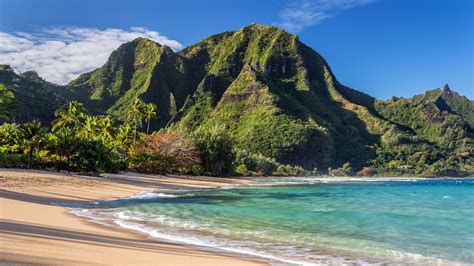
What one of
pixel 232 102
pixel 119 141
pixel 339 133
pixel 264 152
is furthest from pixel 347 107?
pixel 119 141

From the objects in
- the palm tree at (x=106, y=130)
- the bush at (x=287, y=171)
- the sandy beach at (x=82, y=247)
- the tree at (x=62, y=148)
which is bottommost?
the bush at (x=287, y=171)

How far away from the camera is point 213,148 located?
66.4m

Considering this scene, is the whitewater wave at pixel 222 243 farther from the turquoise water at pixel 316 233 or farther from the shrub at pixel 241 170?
the shrub at pixel 241 170

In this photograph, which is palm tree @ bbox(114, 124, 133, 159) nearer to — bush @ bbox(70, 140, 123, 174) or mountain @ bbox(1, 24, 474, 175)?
bush @ bbox(70, 140, 123, 174)

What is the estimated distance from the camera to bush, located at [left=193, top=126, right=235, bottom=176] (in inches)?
2606

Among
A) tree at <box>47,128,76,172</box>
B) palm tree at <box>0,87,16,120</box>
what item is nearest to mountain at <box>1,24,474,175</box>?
tree at <box>47,128,76,172</box>

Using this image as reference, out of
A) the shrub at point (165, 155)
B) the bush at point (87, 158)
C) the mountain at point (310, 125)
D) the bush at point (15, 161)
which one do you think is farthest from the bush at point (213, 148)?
the mountain at point (310, 125)

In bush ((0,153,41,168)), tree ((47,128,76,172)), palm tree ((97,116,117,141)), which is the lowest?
bush ((0,153,41,168))

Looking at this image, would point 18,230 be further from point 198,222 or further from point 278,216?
point 278,216

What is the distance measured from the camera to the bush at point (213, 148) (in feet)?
217

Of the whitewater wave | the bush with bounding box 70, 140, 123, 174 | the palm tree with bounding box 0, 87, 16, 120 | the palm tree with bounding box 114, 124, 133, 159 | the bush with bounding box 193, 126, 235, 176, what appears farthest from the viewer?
the bush with bounding box 193, 126, 235, 176

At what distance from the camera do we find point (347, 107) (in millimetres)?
192500

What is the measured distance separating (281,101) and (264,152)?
109 ft

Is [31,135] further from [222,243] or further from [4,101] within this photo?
[222,243]
